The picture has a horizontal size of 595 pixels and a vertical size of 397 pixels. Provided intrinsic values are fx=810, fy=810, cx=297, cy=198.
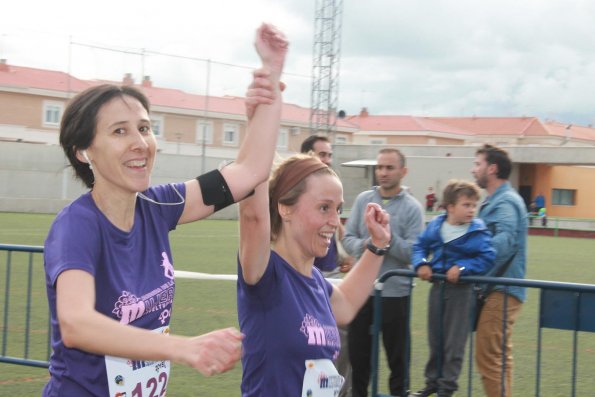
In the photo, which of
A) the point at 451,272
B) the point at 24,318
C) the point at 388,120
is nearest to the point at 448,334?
the point at 451,272

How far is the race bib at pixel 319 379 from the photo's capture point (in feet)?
8.67

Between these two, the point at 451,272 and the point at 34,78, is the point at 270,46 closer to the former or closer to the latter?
the point at 451,272

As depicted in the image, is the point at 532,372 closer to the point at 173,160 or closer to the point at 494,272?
the point at 494,272

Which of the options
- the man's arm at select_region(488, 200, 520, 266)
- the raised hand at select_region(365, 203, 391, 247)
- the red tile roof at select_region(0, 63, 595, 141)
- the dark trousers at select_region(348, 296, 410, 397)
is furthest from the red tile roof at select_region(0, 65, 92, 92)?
the raised hand at select_region(365, 203, 391, 247)

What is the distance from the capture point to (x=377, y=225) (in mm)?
3277

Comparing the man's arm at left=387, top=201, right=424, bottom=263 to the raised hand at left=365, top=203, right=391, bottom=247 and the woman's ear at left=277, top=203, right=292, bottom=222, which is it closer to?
the raised hand at left=365, top=203, right=391, bottom=247

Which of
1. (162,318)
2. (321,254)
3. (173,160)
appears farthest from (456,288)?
(173,160)

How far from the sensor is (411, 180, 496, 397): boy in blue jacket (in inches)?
216

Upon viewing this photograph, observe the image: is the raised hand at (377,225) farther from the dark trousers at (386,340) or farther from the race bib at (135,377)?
the dark trousers at (386,340)

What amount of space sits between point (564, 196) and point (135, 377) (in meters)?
48.5

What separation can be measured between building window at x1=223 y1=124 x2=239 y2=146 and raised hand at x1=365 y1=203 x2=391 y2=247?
44677mm

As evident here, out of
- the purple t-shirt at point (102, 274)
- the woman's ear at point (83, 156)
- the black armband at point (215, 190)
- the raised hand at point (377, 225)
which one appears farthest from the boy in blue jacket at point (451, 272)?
the woman's ear at point (83, 156)

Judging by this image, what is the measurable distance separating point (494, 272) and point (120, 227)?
4144 mm

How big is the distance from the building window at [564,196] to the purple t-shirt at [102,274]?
4778 cm
